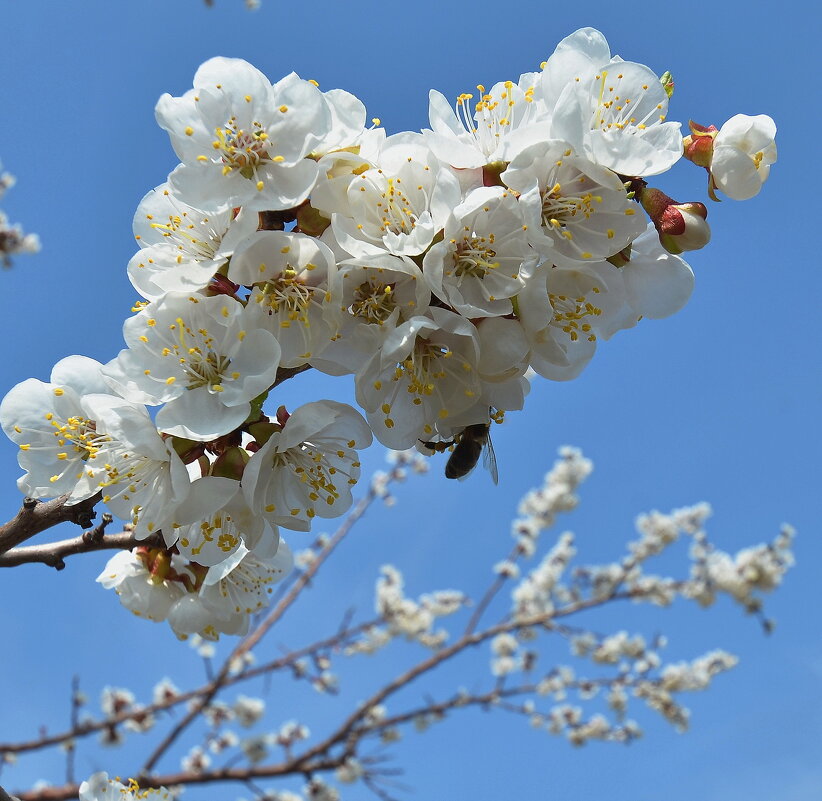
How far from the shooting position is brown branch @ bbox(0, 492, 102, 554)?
1.62 metres

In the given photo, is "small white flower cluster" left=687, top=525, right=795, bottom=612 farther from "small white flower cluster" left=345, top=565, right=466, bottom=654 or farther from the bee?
the bee

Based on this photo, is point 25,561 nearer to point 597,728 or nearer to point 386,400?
point 386,400

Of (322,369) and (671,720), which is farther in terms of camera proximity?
(671,720)

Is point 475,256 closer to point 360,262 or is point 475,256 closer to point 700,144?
point 360,262

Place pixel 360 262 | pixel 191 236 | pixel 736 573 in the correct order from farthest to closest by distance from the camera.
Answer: pixel 736 573 < pixel 191 236 < pixel 360 262

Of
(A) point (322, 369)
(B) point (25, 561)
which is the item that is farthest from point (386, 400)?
(B) point (25, 561)

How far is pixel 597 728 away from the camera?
31.2 ft

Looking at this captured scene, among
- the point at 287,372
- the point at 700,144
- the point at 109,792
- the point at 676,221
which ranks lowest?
the point at 109,792

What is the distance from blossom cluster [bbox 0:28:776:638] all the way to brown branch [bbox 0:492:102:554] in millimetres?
32

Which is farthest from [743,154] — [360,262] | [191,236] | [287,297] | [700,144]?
[191,236]

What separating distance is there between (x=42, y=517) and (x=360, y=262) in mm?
926

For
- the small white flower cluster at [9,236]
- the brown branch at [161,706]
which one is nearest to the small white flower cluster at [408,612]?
the brown branch at [161,706]

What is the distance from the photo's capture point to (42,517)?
1.64 meters

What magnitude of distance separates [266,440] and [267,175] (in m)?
0.51
